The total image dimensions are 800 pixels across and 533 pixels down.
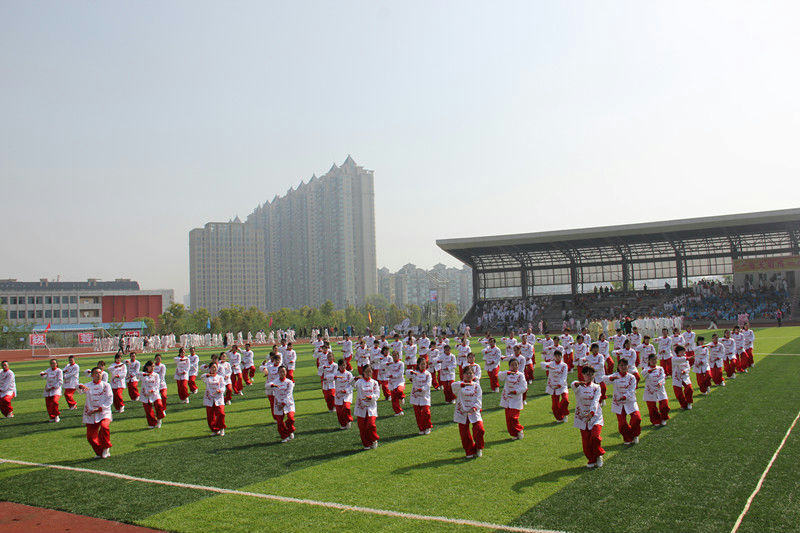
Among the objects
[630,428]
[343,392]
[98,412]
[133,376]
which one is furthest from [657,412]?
[133,376]

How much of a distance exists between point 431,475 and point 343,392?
3986 millimetres

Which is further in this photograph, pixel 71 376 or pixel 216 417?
pixel 71 376

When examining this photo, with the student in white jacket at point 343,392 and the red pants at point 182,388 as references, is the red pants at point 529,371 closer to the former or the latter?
the student in white jacket at point 343,392

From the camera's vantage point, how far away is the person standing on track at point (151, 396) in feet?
49.6

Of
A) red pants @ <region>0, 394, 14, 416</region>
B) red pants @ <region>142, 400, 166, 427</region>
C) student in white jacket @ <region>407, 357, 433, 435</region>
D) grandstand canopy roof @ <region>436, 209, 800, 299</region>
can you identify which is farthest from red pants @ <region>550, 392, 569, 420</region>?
grandstand canopy roof @ <region>436, 209, 800, 299</region>

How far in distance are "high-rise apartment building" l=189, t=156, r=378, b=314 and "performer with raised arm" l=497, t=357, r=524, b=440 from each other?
13932 cm

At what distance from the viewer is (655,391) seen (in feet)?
41.5

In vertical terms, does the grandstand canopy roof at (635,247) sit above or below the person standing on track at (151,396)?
above

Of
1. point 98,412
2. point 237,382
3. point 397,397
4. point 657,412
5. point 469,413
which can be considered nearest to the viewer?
point 469,413

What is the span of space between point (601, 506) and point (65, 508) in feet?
24.9

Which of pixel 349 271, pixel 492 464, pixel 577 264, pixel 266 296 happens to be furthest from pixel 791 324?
pixel 266 296

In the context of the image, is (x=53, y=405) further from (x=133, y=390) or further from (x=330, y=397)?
(x=330, y=397)

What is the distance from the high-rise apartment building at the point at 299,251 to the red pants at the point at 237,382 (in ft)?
422

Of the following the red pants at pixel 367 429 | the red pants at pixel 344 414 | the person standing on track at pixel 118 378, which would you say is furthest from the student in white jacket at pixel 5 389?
the red pants at pixel 367 429
